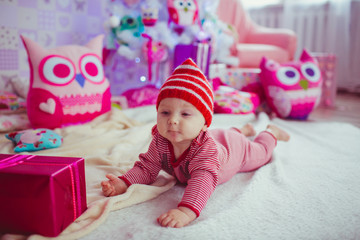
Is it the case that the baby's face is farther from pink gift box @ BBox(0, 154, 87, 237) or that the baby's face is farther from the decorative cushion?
the decorative cushion

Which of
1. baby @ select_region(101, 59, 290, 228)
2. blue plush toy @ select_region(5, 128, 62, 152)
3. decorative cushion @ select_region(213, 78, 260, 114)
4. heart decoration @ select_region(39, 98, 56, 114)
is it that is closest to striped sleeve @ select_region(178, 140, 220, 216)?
baby @ select_region(101, 59, 290, 228)

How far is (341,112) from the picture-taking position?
2307 millimetres

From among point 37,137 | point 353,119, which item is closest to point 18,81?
point 37,137

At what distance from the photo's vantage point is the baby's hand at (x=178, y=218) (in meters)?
0.68

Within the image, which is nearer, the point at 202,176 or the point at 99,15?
the point at 202,176

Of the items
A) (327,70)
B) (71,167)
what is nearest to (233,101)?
(327,70)

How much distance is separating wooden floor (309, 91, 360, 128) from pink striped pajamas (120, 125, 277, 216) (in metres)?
1.19

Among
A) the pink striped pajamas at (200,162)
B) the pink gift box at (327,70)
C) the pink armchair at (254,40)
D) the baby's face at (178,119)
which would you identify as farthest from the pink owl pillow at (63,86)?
the pink gift box at (327,70)

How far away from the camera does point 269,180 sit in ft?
3.19

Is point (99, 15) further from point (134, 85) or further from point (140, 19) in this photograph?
point (134, 85)

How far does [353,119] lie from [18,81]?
204cm

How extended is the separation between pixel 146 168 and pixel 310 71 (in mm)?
1475

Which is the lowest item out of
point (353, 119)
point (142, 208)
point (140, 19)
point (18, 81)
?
point (353, 119)

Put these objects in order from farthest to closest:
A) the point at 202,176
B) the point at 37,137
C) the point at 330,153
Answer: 1. the point at 330,153
2. the point at 37,137
3. the point at 202,176
